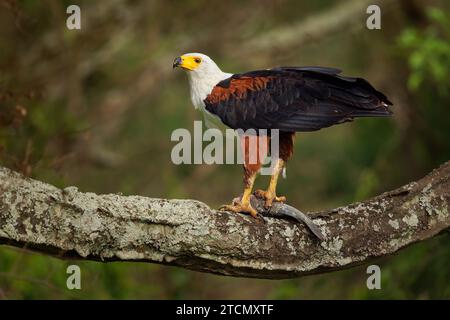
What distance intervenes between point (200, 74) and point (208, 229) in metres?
1.23

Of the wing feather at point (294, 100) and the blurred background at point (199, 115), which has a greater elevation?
the blurred background at point (199, 115)

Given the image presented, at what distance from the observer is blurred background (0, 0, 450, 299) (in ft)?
27.8

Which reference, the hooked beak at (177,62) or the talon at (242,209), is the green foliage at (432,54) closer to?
the hooked beak at (177,62)

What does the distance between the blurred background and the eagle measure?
2.77 metres

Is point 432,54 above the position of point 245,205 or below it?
above

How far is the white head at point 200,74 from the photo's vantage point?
5336 mm

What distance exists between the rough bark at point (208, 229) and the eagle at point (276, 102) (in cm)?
35

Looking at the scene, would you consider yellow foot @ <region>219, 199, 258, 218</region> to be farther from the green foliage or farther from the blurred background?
the green foliage

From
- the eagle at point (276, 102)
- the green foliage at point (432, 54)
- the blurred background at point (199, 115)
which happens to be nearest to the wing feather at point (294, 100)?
the eagle at point (276, 102)

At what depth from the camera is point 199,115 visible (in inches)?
471

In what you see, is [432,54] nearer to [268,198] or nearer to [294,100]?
[294,100]

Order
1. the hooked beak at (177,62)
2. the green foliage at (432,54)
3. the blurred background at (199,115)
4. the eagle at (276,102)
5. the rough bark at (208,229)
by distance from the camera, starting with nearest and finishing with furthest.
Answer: the rough bark at (208,229) → the eagle at (276,102) → the hooked beak at (177,62) → the green foliage at (432,54) → the blurred background at (199,115)

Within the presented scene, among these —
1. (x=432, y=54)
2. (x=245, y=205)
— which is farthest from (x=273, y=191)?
(x=432, y=54)

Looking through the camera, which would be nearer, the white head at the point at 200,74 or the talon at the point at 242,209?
the talon at the point at 242,209
